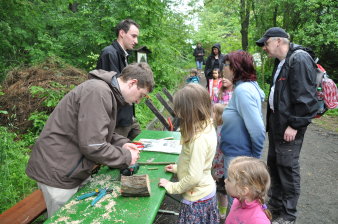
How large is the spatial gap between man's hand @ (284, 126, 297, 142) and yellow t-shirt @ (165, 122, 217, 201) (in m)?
1.14

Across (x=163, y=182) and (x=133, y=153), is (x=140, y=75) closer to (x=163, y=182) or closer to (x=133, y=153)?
(x=133, y=153)

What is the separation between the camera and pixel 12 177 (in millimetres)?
3803

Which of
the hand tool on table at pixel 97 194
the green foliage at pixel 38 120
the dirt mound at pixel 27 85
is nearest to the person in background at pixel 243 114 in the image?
the hand tool on table at pixel 97 194

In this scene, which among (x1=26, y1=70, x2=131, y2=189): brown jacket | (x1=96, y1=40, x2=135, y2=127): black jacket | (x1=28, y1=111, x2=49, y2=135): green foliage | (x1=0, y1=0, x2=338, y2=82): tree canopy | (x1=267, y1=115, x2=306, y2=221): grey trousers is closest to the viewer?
(x1=26, y1=70, x2=131, y2=189): brown jacket

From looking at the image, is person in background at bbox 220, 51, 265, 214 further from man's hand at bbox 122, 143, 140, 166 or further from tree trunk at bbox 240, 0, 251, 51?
tree trunk at bbox 240, 0, 251, 51

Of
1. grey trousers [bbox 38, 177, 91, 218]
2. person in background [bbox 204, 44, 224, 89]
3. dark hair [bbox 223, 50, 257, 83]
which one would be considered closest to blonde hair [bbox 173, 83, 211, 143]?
dark hair [bbox 223, 50, 257, 83]

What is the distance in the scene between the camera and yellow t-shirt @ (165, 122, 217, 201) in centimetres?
209

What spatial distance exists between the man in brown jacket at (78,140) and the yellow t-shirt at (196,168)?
0.46 m

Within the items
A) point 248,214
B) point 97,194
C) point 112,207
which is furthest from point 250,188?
point 97,194

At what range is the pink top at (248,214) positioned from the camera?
1.78 metres

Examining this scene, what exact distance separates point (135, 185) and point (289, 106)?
1.90 meters

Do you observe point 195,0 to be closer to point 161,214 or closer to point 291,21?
point 291,21

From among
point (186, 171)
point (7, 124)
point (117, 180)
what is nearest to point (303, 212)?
point (186, 171)

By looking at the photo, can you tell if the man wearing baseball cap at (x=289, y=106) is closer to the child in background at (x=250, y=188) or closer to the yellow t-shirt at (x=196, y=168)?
the yellow t-shirt at (x=196, y=168)
